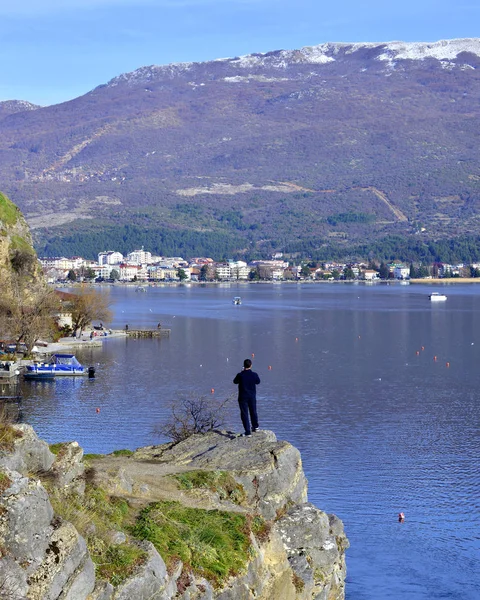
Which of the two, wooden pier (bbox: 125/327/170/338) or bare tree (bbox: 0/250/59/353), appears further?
wooden pier (bbox: 125/327/170/338)

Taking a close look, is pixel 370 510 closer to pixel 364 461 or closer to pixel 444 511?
pixel 444 511

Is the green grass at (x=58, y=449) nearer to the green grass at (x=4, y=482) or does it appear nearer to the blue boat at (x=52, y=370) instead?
the green grass at (x=4, y=482)

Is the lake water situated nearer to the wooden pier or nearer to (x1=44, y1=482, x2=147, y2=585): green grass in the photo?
the wooden pier

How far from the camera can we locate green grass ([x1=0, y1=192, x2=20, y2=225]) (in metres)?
66.3

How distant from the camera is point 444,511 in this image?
73.2 ft

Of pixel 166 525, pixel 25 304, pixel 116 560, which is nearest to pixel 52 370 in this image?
pixel 25 304

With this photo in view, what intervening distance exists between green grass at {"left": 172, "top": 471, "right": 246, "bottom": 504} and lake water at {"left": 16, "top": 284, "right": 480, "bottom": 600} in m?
5.57

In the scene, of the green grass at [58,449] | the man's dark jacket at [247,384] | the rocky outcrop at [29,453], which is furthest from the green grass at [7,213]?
the rocky outcrop at [29,453]

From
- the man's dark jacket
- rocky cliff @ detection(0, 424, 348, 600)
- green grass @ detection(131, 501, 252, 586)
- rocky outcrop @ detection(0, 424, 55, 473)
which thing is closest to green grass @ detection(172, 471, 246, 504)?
rocky cliff @ detection(0, 424, 348, 600)

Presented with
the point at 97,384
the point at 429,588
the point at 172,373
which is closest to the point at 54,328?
the point at 172,373

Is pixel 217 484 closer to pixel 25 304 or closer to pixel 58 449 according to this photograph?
pixel 58 449

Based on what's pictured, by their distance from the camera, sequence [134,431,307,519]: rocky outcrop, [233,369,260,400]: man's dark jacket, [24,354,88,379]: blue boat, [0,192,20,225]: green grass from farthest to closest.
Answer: [0,192,20,225]: green grass → [24,354,88,379]: blue boat → [233,369,260,400]: man's dark jacket → [134,431,307,519]: rocky outcrop

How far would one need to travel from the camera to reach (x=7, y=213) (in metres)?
67.6

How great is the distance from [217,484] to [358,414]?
23664 millimetres
